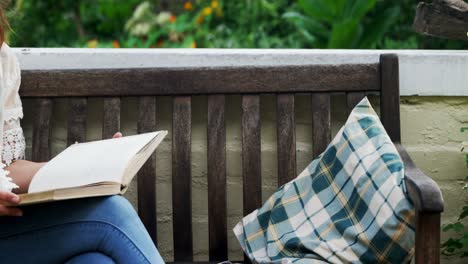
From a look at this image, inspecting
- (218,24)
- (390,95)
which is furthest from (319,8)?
(218,24)

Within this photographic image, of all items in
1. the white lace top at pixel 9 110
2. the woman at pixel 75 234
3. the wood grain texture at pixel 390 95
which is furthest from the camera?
the wood grain texture at pixel 390 95

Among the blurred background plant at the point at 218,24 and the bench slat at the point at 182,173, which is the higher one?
the blurred background plant at the point at 218,24

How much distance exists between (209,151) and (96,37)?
10.5 ft

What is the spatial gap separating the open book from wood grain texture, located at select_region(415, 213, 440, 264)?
27.9 inches

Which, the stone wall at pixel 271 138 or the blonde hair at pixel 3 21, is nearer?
the blonde hair at pixel 3 21

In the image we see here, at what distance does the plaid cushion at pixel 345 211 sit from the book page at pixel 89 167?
22.1 inches

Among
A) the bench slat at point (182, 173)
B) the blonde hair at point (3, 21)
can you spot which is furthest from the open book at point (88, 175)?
the bench slat at point (182, 173)

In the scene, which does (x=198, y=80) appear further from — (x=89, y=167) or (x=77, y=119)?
(x=89, y=167)

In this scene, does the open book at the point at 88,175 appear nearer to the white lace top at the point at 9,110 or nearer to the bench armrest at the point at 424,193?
the white lace top at the point at 9,110

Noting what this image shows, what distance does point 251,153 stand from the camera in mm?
2660

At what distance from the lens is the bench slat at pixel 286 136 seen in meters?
2.65

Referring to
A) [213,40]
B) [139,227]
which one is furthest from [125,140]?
[213,40]

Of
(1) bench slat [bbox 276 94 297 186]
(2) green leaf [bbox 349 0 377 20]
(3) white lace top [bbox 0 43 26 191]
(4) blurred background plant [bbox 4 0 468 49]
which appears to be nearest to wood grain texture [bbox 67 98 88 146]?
(3) white lace top [bbox 0 43 26 191]

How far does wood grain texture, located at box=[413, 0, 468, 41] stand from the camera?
2631 mm
